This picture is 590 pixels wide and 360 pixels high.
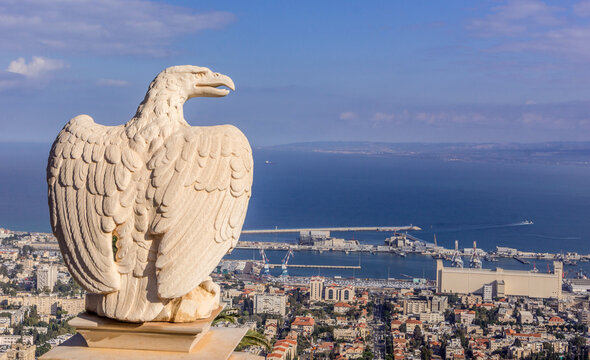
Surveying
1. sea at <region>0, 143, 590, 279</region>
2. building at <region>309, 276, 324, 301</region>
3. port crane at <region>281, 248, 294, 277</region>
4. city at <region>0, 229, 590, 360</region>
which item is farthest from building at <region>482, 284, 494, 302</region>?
port crane at <region>281, 248, 294, 277</region>

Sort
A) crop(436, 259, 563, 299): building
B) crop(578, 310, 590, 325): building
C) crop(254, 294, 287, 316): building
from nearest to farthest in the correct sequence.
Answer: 1. crop(254, 294, 287, 316): building
2. crop(578, 310, 590, 325): building
3. crop(436, 259, 563, 299): building

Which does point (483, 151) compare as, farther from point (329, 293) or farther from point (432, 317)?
point (432, 317)

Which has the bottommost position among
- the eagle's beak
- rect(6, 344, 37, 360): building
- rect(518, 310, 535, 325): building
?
rect(518, 310, 535, 325): building

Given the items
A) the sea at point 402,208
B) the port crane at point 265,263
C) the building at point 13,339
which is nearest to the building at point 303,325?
the building at point 13,339

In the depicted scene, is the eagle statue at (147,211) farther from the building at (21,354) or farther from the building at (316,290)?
the building at (316,290)

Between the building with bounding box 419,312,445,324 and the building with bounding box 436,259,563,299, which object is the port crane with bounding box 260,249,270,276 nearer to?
the building with bounding box 436,259,563,299

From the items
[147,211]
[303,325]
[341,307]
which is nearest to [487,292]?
[341,307]

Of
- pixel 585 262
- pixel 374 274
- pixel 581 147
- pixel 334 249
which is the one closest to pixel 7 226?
pixel 334 249
